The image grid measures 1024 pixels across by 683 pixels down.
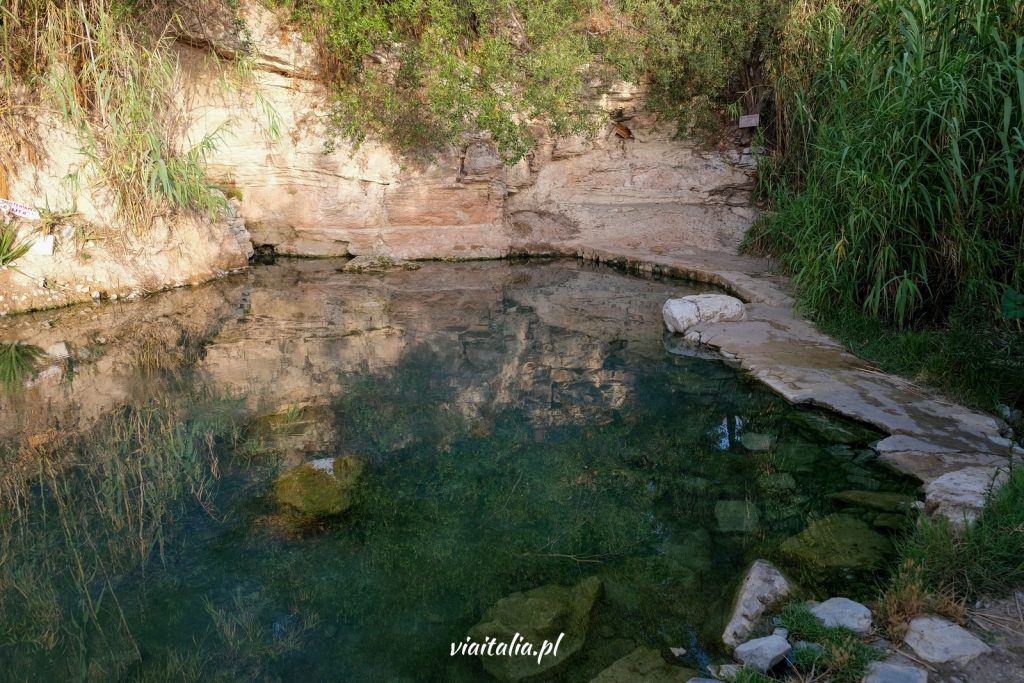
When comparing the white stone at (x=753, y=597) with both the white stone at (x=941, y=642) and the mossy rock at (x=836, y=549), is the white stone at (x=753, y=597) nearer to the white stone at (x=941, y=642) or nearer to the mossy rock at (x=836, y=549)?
the mossy rock at (x=836, y=549)

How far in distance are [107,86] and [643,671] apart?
22.5 feet

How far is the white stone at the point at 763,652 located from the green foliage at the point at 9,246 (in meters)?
6.86

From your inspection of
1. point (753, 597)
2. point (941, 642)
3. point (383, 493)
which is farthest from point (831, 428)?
point (383, 493)

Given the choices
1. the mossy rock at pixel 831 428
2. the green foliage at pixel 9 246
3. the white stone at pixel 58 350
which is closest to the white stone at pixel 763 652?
the mossy rock at pixel 831 428

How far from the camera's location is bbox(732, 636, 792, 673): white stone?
8.07ft

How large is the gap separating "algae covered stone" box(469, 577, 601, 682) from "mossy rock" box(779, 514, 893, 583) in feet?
2.75

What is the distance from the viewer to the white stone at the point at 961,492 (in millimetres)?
3096

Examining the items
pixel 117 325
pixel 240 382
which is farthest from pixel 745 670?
pixel 117 325

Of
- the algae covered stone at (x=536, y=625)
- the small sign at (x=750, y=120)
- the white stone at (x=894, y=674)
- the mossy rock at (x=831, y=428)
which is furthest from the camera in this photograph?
the small sign at (x=750, y=120)

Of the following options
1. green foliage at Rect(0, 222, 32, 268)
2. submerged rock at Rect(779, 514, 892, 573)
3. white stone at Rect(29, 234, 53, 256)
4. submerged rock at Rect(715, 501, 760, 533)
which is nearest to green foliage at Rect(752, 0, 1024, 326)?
submerged rock at Rect(779, 514, 892, 573)

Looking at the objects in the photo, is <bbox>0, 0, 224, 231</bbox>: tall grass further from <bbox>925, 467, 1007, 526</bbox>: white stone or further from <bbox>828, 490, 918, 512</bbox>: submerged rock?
<bbox>925, 467, 1007, 526</bbox>: white stone

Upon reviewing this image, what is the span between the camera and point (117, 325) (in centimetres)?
667

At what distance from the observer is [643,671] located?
262 cm

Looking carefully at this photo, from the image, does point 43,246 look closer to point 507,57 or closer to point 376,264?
point 376,264
